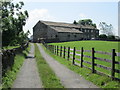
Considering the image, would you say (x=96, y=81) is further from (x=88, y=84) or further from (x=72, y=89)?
(x=72, y=89)

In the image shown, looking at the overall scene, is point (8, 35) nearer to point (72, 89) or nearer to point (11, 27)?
point (11, 27)

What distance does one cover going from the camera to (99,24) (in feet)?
488

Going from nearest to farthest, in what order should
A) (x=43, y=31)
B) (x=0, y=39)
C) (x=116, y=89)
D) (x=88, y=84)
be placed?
(x=116, y=89) → (x=88, y=84) → (x=0, y=39) → (x=43, y=31)

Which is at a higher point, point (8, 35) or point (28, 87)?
point (8, 35)

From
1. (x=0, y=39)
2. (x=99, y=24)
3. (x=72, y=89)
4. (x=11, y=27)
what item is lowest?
(x=72, y=89)

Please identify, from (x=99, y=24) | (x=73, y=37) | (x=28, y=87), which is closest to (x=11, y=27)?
(x=28, y=87)

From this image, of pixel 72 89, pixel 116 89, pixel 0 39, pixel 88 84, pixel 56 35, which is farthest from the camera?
pixel 56 35

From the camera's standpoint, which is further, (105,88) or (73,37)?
(73,37)

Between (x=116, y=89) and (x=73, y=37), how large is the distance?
74.1 meters

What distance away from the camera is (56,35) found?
76.2m

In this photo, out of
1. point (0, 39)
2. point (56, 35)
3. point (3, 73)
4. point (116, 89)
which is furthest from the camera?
point (56, 35)

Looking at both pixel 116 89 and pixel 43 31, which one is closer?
pixel 116 89

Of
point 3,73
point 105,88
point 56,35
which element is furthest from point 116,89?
point 56,35

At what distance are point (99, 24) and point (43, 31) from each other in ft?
245
